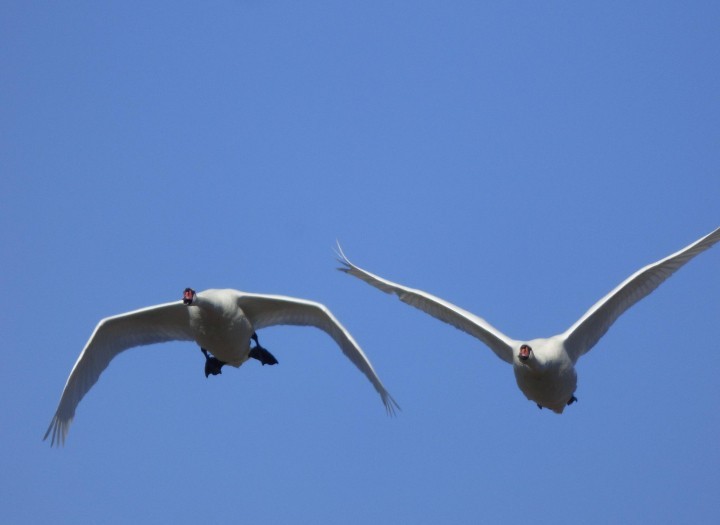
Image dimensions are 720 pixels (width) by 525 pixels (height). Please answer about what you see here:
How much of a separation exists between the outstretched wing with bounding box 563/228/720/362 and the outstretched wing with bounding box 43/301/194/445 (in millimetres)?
7173

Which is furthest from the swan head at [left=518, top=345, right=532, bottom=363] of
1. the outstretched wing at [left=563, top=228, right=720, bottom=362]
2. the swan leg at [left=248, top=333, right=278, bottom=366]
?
the swan leg at [left=248, top=333, right=278, bottom=366]

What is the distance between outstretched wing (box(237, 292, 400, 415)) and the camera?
24234mm

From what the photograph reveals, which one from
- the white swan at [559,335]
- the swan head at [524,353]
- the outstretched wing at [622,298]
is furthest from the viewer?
the outstretched wing at [622,298]

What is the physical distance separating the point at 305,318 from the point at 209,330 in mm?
1803

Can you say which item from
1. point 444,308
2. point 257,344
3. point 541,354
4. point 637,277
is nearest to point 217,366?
point 257,344

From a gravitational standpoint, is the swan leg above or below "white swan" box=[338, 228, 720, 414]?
above

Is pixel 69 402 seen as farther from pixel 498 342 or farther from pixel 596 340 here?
pixel 596 340

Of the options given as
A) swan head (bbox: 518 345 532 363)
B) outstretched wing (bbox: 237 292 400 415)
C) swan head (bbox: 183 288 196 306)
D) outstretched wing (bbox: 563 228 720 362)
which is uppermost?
swan head (bbox: 183 288 196 306)

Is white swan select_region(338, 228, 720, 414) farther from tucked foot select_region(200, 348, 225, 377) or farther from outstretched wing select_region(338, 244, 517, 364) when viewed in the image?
tucked foot select_region(200, 348, 225, 377)

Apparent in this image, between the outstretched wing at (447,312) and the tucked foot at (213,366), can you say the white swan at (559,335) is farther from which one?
the tucked foot at (213,366)

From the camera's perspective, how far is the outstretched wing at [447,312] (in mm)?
24219

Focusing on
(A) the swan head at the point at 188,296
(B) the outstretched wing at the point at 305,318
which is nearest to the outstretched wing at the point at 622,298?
(B) the outstretched wing at the point at 305,318

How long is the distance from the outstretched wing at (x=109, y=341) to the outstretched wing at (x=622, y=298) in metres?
7.17

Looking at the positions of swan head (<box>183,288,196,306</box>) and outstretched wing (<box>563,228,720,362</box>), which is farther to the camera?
outstretched wing (<box>563,228,720,362</box>)
